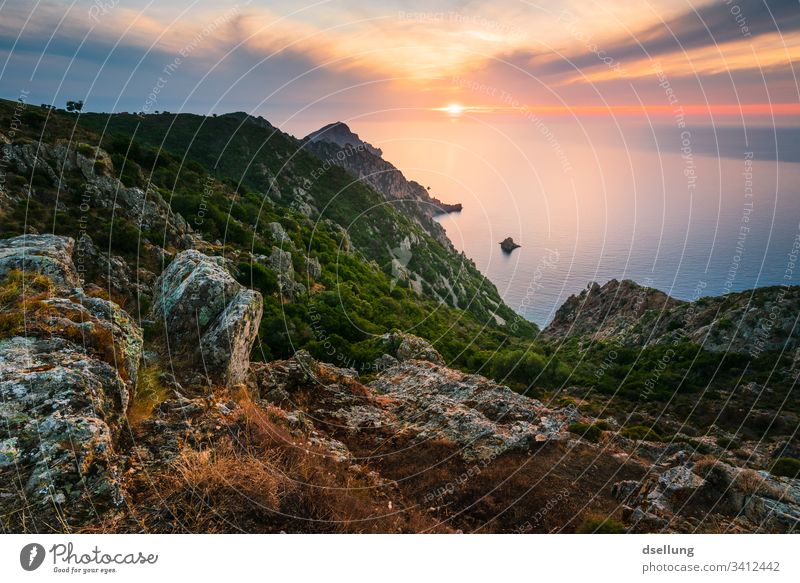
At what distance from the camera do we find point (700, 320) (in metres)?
60.4

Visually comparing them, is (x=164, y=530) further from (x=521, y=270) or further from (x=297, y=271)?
(x=521, y=270)

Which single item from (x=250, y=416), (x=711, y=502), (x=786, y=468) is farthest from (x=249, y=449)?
(x=786, y=468)

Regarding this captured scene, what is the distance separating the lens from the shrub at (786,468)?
2006 centimetres

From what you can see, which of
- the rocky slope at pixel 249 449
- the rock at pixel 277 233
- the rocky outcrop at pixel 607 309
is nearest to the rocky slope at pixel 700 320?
the rocky outcrop at pixel 607 309

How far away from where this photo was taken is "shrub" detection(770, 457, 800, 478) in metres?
20.1

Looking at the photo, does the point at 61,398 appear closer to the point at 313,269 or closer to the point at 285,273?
the point at 285,273

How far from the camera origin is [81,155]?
30.3 metres

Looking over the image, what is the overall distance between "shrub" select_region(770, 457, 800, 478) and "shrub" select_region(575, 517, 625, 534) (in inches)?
610

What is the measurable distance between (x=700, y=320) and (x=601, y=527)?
63.7 metres

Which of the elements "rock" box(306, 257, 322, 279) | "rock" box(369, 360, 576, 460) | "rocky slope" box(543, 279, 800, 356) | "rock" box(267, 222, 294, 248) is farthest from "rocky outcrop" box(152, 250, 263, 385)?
"rocky slope" box(543, 279, 800, 356)

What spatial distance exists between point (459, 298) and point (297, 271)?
6812 cm

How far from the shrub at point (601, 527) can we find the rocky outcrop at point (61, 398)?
10.8 meters

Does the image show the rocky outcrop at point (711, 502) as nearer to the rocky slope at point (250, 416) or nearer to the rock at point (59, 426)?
the rocky slope at point (250, 416)
